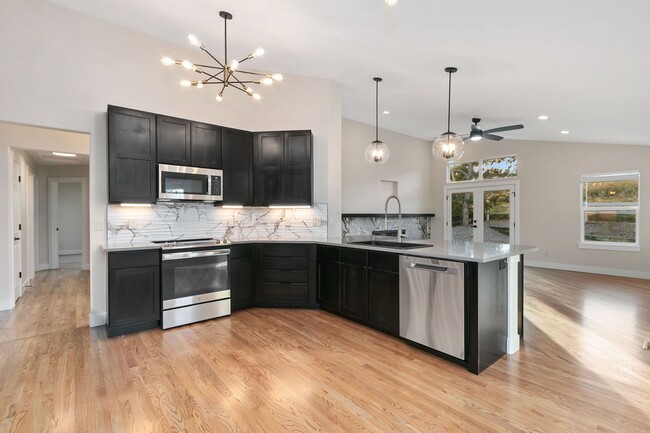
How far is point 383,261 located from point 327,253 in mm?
998

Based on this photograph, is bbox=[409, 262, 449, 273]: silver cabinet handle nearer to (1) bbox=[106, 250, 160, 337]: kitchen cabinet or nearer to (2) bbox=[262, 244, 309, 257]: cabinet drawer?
(2) bbox=[262, 244, 309, 257]: cabinet drawer

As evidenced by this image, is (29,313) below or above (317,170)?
below

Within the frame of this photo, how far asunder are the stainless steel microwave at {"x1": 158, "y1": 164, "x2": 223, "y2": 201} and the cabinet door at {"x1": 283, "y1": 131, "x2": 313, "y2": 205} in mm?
932

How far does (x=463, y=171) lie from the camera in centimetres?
888

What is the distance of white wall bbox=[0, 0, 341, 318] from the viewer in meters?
3.39

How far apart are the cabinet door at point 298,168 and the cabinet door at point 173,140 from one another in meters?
1.32

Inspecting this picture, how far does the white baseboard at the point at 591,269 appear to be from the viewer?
6.26 m

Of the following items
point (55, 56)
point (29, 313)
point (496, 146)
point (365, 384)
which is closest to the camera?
point (365, 384)

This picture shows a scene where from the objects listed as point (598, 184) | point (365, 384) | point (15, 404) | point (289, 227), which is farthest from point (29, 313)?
point (598, 184)

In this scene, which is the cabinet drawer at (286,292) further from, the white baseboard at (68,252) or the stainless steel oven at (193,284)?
the white baseboard at (68,252)

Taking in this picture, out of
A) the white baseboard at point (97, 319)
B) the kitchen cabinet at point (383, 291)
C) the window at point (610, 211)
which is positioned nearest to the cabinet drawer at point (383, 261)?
the kitchen cabinet at point (383, 291)

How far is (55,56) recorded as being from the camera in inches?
141

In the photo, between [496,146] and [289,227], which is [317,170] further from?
[496,146]

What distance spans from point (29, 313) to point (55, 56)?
318 centimetres
